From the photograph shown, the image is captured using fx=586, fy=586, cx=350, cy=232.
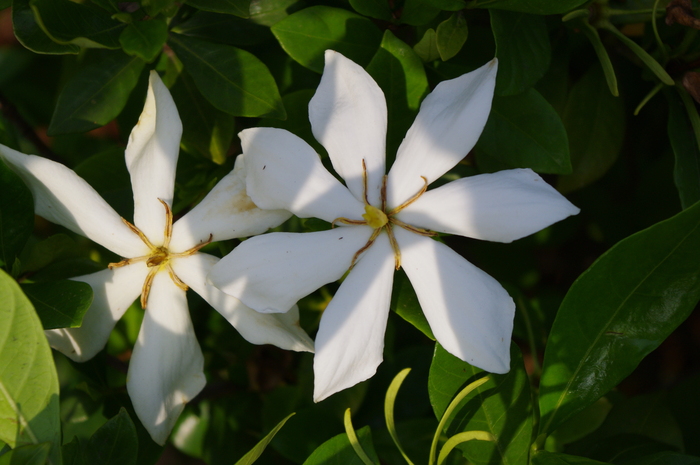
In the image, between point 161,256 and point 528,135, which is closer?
point 161,256

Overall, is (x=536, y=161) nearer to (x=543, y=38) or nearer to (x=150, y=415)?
(x=543, y=38)

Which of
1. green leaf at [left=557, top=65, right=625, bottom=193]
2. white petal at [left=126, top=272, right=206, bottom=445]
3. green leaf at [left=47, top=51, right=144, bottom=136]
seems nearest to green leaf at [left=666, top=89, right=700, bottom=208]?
green leaf at [left=557, top=65, right=625, bottom=193]

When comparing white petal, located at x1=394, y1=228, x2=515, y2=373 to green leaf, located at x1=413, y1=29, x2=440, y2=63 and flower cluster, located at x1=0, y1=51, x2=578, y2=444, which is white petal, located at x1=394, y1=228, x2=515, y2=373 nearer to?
flower cluster, located at x1=0, y1=51, x2=578, y2=444

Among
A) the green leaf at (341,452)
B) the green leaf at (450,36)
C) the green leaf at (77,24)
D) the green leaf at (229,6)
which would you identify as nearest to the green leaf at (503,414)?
the green leaf at (341,452)

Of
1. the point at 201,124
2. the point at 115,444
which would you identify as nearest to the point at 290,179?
the point at 201,124

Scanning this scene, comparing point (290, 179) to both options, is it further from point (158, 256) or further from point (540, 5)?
point (540, 5)
